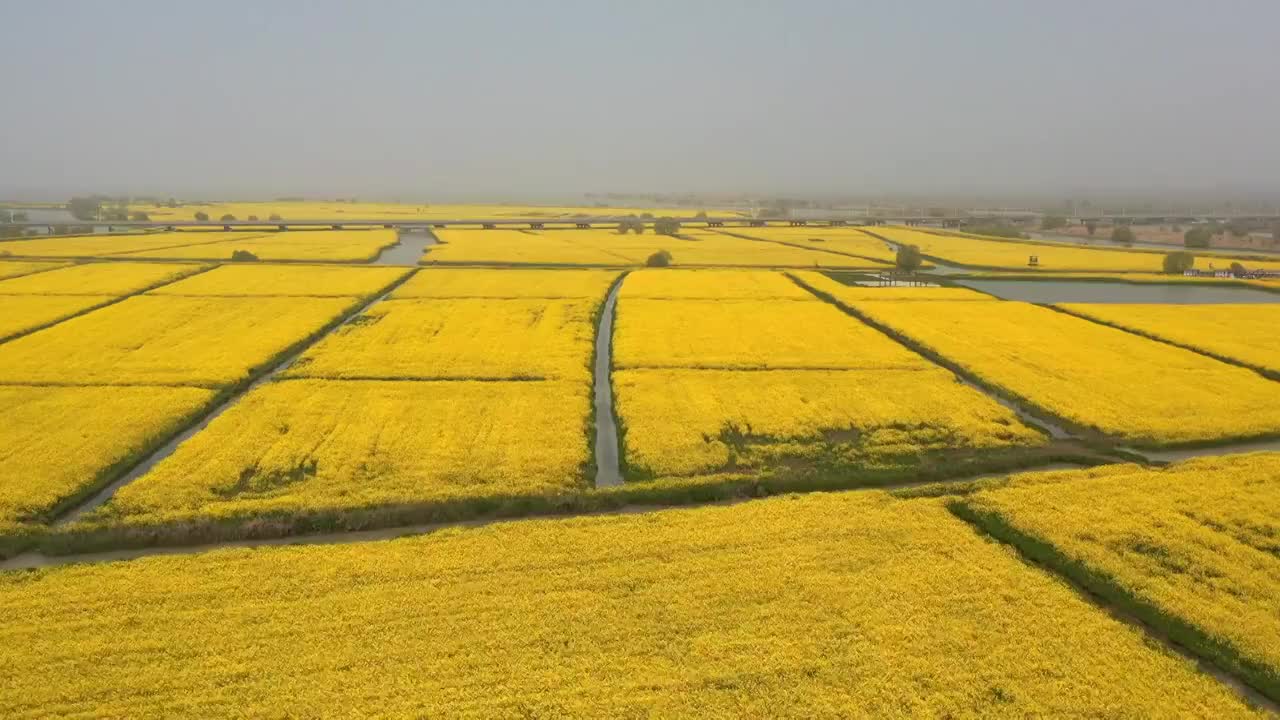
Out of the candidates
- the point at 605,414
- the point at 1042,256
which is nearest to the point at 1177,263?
the point at 1042,256

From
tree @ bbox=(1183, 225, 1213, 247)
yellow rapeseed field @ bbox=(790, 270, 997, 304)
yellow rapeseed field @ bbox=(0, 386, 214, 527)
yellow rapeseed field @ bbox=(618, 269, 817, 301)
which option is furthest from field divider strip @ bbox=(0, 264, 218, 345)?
tree @ bbox=(1183, 225, 1213, 247)

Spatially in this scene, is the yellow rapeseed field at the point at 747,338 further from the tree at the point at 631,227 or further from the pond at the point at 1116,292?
the tree at the point at 631,227

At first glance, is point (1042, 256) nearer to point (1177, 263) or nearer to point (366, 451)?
point (1177, 263)

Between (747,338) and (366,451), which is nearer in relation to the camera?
(366,451)

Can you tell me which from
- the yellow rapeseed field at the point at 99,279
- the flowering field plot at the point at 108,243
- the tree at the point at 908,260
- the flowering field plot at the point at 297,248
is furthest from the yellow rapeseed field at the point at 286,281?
the tree at the point at 908,260

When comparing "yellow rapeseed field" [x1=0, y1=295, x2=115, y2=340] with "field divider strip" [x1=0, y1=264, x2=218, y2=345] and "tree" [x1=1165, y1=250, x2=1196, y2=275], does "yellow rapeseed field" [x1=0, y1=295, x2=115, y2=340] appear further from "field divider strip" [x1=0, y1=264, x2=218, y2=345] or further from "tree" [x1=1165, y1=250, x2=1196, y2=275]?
"tree" [x1=1165, y1=250, x2=1196, y2=275]

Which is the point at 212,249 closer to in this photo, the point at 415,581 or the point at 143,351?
the point at 143,351

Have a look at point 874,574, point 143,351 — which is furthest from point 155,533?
point 143,351
